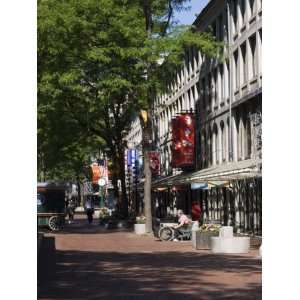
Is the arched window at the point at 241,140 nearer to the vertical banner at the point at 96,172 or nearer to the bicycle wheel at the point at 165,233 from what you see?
the bicycle wheel at the point at 165,233

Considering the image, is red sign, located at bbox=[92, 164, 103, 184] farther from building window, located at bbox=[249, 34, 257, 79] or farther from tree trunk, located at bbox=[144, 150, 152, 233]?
building window, located at bbox=[249, 34, 257, 79]

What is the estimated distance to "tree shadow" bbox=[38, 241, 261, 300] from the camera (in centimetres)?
1217

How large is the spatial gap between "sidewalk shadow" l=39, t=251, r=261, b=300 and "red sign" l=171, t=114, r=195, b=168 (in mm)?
25612

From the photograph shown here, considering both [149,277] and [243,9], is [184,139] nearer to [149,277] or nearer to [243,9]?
[243,9]

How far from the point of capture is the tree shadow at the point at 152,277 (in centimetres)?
1217

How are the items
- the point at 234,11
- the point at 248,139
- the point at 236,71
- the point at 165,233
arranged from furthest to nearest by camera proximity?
the point at 234,11, the point at 236,71, the point at 248,139, the point at 165,233

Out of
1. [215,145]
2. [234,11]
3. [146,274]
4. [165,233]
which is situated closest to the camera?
[146,274]

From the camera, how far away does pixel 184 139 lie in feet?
157

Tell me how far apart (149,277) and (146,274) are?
0.68 metres

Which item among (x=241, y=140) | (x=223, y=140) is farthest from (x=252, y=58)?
(x=223, y=140)

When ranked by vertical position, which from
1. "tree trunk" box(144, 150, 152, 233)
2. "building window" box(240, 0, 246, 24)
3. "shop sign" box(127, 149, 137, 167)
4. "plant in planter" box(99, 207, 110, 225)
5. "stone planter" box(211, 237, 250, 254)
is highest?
"building window" box(240, 0, 246, 24)

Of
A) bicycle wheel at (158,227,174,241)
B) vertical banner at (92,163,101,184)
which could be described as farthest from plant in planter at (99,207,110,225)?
vertical banner at (92,163,101,184)
